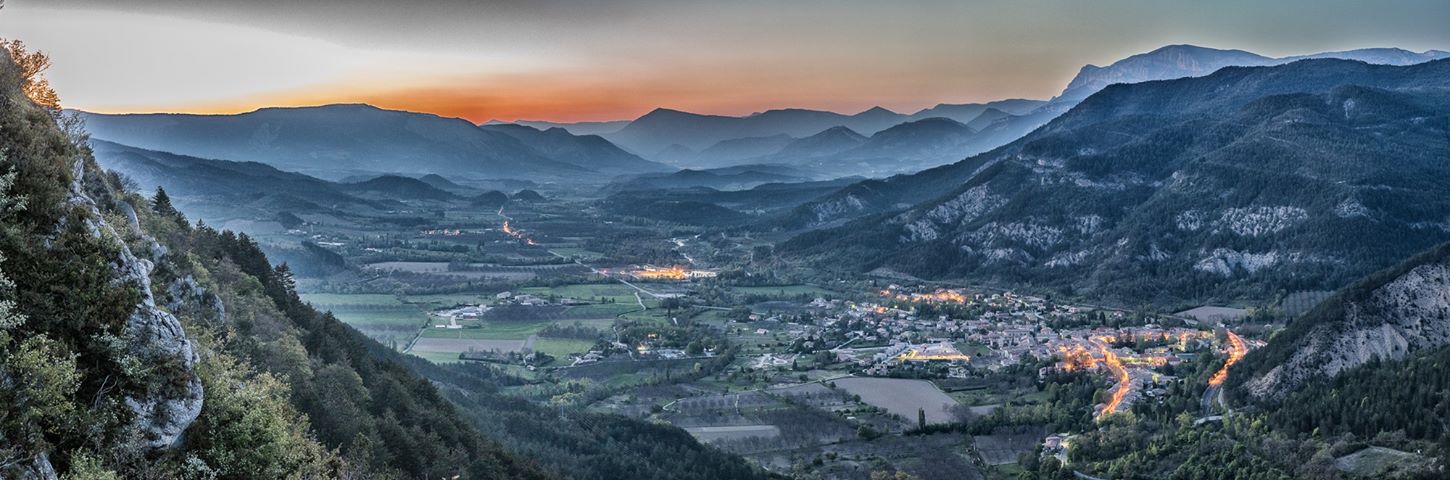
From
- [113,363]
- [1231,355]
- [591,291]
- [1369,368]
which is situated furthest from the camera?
[591,291]

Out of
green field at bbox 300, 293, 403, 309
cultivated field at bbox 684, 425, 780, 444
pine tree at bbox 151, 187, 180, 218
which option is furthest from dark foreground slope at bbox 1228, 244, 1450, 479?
green field at bbox 300, 293, 403, 309

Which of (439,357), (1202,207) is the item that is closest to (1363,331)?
(1202,207)

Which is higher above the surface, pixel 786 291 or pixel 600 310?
pixel 786 291

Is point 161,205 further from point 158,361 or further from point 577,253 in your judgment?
point 577,253

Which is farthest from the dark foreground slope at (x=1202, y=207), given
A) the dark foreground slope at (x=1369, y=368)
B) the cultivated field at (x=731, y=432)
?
the cultivated field at (x=731, y=432)

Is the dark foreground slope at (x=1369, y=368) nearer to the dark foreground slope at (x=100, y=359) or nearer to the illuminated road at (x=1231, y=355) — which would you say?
the illuminated road at (x=1231, y=355)
